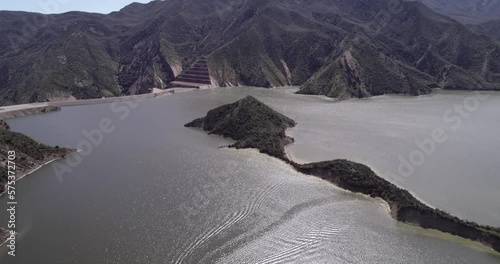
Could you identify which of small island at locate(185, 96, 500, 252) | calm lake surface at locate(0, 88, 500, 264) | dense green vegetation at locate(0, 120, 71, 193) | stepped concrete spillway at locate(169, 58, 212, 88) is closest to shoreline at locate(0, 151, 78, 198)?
dense green vegetation at locate(0, 120, 71, 193)

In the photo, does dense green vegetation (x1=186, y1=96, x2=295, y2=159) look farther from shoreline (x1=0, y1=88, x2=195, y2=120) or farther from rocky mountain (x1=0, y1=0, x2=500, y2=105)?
shoreline (x1=0, y1=88, x2=195, y2=120)

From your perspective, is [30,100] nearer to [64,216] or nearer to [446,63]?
[64,216]

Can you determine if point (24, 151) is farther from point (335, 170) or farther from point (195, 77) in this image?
point (195, 77)

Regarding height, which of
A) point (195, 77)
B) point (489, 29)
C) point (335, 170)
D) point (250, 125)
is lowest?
point (335, 170)

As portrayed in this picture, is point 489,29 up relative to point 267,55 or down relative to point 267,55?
up

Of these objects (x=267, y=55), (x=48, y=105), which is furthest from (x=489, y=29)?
(x=48, y=105)

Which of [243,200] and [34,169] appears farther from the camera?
[34,169]

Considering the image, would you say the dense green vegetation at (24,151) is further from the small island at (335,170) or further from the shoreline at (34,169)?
the small island at (335,170)
